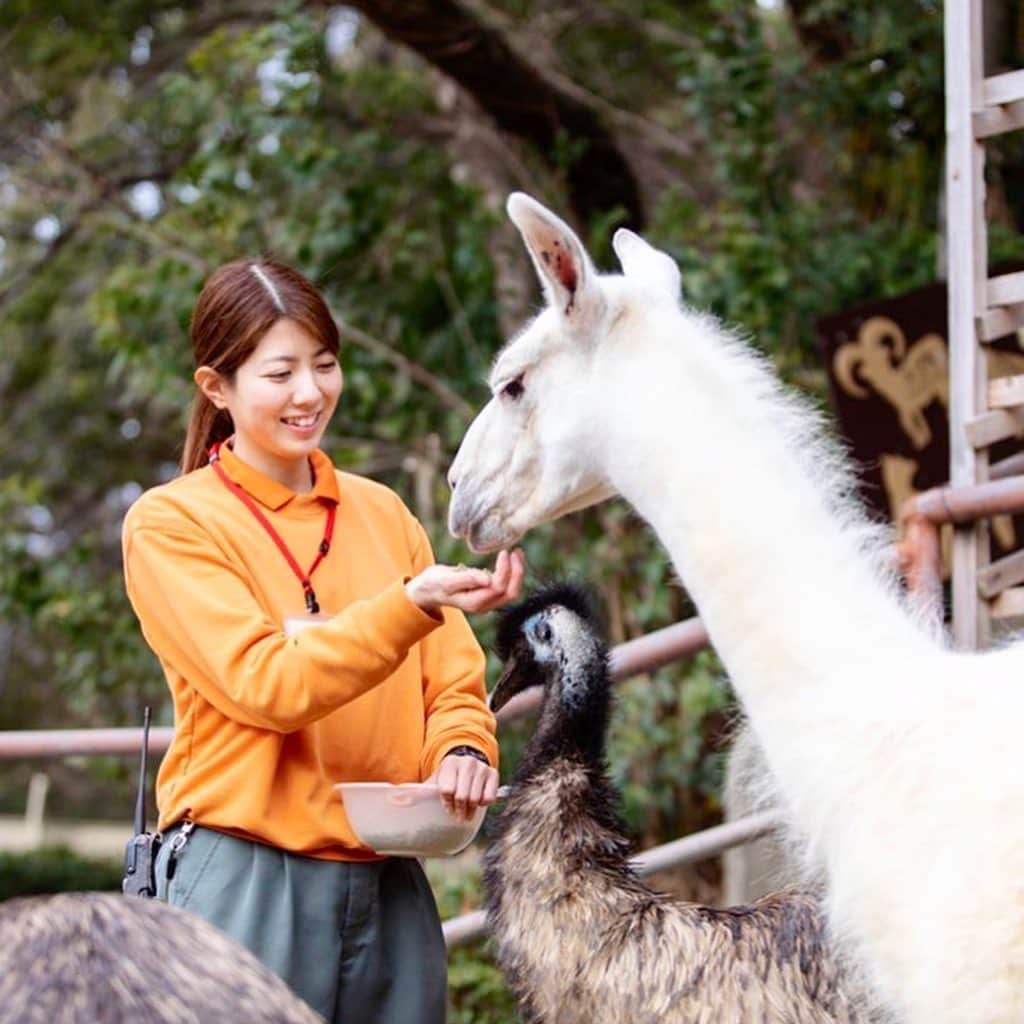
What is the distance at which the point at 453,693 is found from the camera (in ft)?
10.4

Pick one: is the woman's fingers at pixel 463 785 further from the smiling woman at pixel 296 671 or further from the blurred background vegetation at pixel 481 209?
the blurred background vegetation at pixel 481 209

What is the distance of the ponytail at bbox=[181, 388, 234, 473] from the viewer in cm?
330

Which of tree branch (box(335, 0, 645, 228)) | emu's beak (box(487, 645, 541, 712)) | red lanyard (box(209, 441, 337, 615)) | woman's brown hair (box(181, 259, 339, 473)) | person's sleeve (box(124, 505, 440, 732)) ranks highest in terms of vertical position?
tree branch (box(335, 0, 645, 228))

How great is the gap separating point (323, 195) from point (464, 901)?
12.2ft

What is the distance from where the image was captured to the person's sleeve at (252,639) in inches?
111

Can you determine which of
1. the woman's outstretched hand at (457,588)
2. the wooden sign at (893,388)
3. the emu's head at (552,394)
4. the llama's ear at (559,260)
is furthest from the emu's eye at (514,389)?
the wooden sign at (893,388)

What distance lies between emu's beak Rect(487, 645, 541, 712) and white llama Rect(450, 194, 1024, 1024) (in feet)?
0.71

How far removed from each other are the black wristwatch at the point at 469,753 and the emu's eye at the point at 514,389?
77 cm

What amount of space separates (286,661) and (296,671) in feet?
0.07

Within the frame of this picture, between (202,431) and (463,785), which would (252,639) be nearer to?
(463,785)

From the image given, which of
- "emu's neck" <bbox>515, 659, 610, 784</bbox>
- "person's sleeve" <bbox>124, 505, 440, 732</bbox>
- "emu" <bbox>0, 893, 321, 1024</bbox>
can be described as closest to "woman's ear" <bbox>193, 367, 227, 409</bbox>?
"person's sleeve" <bbox>124, 505, 440, 732</bbox>

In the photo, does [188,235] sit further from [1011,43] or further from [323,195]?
[1011,43]

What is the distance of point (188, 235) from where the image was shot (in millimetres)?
Result: 8688

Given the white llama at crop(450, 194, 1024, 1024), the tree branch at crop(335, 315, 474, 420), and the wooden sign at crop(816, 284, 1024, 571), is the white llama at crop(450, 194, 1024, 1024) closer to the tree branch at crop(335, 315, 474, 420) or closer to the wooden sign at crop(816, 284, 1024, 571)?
the wooden sign at crop(816, 284, 1024, 571)
